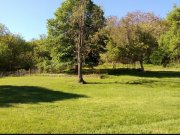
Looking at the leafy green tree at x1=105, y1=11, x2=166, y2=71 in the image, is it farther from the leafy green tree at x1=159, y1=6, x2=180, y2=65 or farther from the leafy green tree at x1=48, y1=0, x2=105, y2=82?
the leafy green tree at x1=159, y1=6, x2=180, y2=65

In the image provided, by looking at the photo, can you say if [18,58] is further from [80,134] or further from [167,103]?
[80,134]

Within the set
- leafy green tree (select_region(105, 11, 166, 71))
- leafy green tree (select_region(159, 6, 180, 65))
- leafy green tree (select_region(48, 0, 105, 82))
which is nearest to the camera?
leafy green tree (select_region(159, 6, 180, 65))

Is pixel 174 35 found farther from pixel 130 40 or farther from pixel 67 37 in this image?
pixel 67 37

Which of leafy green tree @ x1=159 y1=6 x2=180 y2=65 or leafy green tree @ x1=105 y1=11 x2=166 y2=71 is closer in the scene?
leafy green tree @ x1=159 y1=6 x2=180 y2=65

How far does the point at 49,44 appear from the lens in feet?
198

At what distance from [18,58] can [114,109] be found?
56.7 metres

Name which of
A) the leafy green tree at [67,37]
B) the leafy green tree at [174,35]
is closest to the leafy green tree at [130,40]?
the leafy green tree at [67,37]

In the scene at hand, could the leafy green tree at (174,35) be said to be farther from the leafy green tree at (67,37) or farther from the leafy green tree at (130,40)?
the leafy green tree at (67,37)

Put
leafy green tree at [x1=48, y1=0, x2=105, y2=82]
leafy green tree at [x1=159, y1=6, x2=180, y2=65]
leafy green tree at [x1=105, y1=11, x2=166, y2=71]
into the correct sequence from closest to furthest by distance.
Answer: leafy green tree at [x1=159, y1=6, x2=180, y2=65] < leafy green tree at [x1=48, y1=0, x2=105, y2=82] < leafy green tree at [x1=105, y1=11, x2=166, y2=71]

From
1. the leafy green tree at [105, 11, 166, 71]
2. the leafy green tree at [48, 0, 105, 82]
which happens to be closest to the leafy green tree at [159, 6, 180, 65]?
the leafy green tree at [105, 11, 166, 71]

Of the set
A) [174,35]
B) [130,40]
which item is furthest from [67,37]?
[174,35]

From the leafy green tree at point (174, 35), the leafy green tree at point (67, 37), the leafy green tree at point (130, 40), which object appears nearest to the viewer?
the leafy green tree at point (174, 35)

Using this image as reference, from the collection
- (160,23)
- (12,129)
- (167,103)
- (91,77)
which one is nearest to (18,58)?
(91,77)

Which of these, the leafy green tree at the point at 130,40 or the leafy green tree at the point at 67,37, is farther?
the leafy green tree at the point at 130,40
